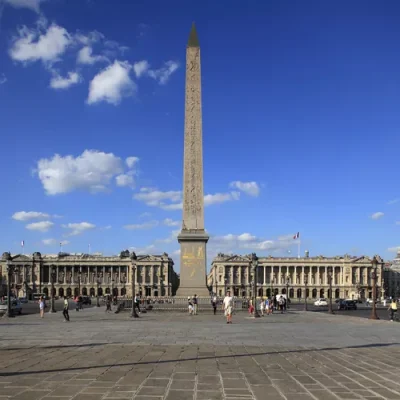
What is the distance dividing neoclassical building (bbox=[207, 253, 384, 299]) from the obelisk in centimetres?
12220

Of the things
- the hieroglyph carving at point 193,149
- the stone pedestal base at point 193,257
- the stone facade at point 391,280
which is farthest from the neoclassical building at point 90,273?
the hieroglyph carving at point 193,149

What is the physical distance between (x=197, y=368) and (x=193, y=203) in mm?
26803

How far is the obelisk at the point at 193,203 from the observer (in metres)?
37.9

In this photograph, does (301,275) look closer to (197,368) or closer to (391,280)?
(391,280)

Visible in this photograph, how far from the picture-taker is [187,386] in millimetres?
9688

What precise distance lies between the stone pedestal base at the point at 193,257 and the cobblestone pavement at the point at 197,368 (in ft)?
61.4

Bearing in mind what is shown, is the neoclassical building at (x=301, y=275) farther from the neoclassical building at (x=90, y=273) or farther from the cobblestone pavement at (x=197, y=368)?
the cobblestone pavement at (x=197, y=368)

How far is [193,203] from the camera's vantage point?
3838 cm

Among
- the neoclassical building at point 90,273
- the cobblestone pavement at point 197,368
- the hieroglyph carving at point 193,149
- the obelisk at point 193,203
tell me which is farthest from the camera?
the neoclassical building at point 90,273

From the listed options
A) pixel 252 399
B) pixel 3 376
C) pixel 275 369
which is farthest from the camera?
pixel 275 369

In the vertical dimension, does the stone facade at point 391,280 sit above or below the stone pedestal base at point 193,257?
below

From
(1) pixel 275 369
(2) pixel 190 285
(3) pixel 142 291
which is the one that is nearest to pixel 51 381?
(1) pixel 275 369

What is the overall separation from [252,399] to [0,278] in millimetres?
163718

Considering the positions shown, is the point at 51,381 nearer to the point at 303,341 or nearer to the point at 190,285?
the point at 303,341
